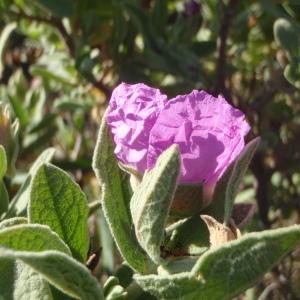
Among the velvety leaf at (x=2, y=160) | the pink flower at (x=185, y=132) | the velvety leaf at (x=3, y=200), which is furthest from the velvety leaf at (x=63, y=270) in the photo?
the velvety leaf at (x=3, y=200)

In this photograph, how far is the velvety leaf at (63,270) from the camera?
69cm

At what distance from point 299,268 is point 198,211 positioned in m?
1.14

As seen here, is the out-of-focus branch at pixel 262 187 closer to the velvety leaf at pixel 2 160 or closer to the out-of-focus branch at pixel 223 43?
the out-of-focus branch at pixel 223 43

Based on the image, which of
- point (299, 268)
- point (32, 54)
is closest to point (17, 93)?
point (32, 54)

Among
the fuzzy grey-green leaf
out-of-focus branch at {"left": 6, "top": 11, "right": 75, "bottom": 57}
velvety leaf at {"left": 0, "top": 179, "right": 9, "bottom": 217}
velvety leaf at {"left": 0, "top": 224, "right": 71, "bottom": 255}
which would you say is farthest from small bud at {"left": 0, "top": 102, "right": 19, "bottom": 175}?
out-of-focus branch at {"left": 6, "top": 11, "right": 75, "bottom": 57}

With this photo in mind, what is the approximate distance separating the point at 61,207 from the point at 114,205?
66mm

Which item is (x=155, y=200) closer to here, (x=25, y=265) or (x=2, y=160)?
(x=25, y=265)

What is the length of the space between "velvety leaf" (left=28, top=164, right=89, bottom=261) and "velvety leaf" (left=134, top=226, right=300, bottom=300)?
6.3 inches

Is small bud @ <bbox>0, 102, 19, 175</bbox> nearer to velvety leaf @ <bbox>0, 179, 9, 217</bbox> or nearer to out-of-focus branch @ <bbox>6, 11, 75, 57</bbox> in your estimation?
velvety leaf @ <bbox>0, 179, 9, 217</bbox>

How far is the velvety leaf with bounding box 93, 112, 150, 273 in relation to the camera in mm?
873

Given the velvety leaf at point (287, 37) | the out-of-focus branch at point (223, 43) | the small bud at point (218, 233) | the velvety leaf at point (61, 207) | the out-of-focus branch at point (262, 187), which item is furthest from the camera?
the out-of-focus branch at point (262, 187)

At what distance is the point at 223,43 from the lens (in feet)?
5.43

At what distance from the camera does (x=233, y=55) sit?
2.01m

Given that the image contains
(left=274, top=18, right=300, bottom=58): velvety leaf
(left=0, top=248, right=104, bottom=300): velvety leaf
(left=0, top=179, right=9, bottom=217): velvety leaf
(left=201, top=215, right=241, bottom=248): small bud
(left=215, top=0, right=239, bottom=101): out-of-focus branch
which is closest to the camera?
(left=0, top=248, right=104, bottom=300): velvety leaf
